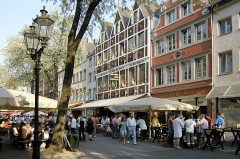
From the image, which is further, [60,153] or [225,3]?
[225,3]

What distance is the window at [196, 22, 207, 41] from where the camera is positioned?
89.0 ft

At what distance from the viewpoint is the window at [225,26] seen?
24.8m

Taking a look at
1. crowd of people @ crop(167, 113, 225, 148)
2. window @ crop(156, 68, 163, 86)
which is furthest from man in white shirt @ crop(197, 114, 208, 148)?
window @ crop(156, 68, 163, 86)

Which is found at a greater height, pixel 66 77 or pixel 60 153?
pixel 66 77

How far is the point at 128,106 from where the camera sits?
21516mm

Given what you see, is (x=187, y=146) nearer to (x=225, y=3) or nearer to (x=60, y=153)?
(x=60, y=153)

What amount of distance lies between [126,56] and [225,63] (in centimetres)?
1549

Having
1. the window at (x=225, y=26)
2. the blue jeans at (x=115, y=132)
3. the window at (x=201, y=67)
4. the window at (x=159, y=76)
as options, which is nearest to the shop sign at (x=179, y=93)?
the window at (x=201, y=67)

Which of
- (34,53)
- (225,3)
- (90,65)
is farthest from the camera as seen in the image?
(90,65)

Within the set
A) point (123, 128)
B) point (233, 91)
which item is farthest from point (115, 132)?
point (233, 91)

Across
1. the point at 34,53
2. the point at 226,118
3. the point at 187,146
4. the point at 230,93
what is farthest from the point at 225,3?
the point at 34,53

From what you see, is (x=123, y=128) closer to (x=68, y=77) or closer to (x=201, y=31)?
(x=68, y=77)

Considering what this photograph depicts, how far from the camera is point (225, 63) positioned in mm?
25031

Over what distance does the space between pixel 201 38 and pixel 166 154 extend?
1495 centimetres
